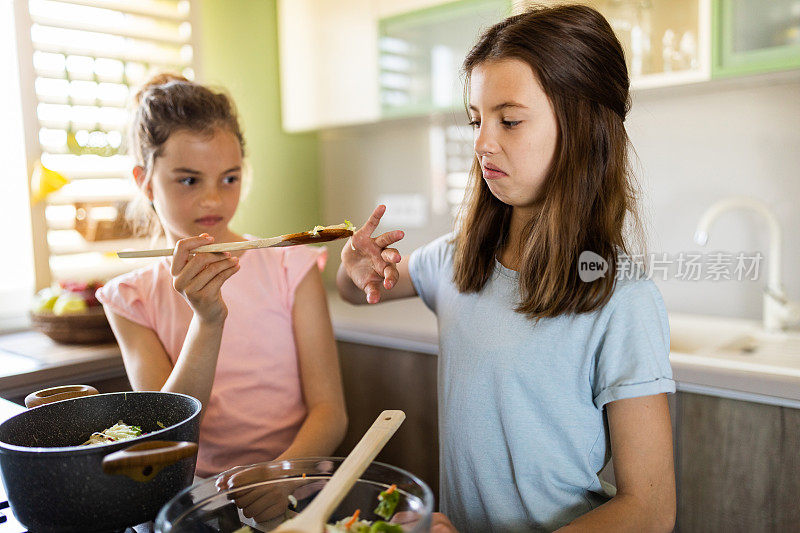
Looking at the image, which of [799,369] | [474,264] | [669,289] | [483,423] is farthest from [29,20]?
[799,369]

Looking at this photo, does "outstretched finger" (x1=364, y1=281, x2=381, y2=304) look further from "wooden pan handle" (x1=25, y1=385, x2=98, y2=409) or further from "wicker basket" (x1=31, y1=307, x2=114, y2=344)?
"wicker basket" (x1=31, y1=307, x2=114, y2=344)

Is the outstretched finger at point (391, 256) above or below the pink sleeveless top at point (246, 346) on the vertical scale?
above

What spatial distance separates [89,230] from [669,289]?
195 centimetres

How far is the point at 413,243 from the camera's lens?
2.83 m

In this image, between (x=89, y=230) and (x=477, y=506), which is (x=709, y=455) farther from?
(x=89, y=230)

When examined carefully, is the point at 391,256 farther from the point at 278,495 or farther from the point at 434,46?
the point at 434,46

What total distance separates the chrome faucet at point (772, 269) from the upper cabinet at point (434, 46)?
368 millimetres

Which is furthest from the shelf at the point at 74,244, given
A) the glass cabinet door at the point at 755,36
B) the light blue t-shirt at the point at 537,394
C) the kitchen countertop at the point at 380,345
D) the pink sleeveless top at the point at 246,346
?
the glass cabinet door at the point at 755,36

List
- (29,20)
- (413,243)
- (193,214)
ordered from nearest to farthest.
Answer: (193,214) → (29,20) → (413,243)

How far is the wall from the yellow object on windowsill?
181 cm

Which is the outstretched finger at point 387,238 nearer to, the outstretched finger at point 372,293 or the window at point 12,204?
the outstretched finger at point 372,293

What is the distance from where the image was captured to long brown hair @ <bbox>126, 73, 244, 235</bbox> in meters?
1.24

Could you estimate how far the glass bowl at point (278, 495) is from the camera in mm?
604

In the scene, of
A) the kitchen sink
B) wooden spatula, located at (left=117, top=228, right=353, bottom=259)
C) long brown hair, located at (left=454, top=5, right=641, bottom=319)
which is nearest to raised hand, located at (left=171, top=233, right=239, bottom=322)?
wooden spatula, located at (left=117, top=228, right=353, bottom=259)
